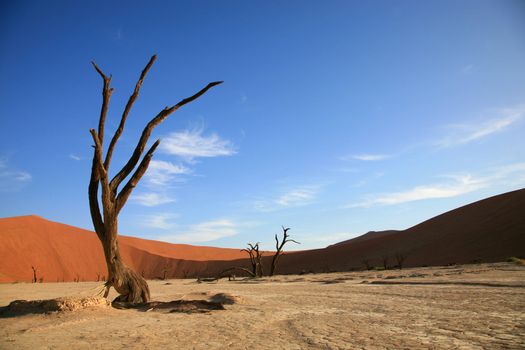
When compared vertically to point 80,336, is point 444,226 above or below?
above

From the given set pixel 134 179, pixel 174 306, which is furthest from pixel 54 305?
pixel 134 179

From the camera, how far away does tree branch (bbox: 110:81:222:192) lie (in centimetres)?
735

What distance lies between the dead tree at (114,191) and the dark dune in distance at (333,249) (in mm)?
27219

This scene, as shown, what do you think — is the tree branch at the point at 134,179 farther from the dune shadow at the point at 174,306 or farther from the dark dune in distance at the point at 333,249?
the dark dune in distance at the point at 333,249

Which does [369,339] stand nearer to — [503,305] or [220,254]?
[503,305]

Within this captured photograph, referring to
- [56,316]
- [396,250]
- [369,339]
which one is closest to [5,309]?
[56,316]

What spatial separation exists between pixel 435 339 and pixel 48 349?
4.19m

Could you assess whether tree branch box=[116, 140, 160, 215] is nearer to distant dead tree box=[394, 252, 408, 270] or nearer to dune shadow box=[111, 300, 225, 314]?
dune shadow box=[111, 300, 225, 314]

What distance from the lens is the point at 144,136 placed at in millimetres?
7590

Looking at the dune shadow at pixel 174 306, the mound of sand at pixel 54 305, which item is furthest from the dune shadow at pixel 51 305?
the dune shadow at pixel 174 306

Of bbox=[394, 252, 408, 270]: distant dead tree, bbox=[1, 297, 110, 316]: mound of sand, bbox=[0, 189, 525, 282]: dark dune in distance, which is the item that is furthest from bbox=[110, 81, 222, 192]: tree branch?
bbox=[0, 189, 525, 282]: dark dune in distance

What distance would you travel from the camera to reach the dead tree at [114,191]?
6.88 metres

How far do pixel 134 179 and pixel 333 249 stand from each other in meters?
49.9

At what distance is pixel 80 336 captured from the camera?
4.36 meters
